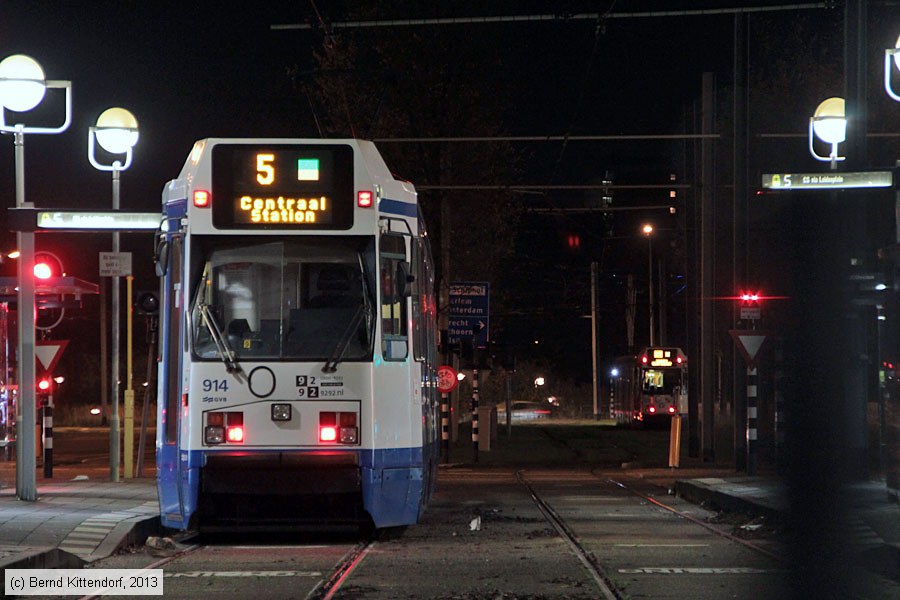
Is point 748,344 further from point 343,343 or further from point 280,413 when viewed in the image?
point 280,413

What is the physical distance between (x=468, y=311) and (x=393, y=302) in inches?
702

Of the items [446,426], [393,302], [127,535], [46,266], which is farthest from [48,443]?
[446,426]

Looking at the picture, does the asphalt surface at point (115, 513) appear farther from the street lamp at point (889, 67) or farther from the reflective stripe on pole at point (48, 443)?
the street lamp at point (889, 67)

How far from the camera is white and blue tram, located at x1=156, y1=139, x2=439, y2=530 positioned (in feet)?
36.5

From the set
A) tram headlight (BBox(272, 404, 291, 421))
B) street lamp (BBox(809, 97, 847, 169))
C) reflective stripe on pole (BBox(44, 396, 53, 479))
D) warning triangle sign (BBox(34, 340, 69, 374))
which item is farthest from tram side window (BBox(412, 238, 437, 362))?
reflective stripe on pole (BBox(44, 396, 53, 479))

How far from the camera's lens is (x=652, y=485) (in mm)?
21828

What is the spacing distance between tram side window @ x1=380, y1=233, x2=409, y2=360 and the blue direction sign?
17.5 metres

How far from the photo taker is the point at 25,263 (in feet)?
49.8

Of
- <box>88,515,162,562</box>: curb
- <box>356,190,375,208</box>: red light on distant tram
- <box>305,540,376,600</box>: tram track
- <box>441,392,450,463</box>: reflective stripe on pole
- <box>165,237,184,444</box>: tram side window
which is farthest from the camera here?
<box>441,392,450,463</box>: reflective stripe on pole

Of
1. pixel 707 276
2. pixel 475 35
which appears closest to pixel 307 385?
pixel 707 276

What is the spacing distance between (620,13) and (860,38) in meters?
3.58

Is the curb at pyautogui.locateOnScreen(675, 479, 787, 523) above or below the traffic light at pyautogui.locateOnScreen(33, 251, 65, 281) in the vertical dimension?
below

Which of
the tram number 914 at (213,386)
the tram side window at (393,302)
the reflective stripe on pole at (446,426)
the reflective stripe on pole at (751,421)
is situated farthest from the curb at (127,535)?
the reflective stripe on pole at (446,426)

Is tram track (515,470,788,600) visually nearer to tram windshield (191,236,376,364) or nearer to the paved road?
the paved road
